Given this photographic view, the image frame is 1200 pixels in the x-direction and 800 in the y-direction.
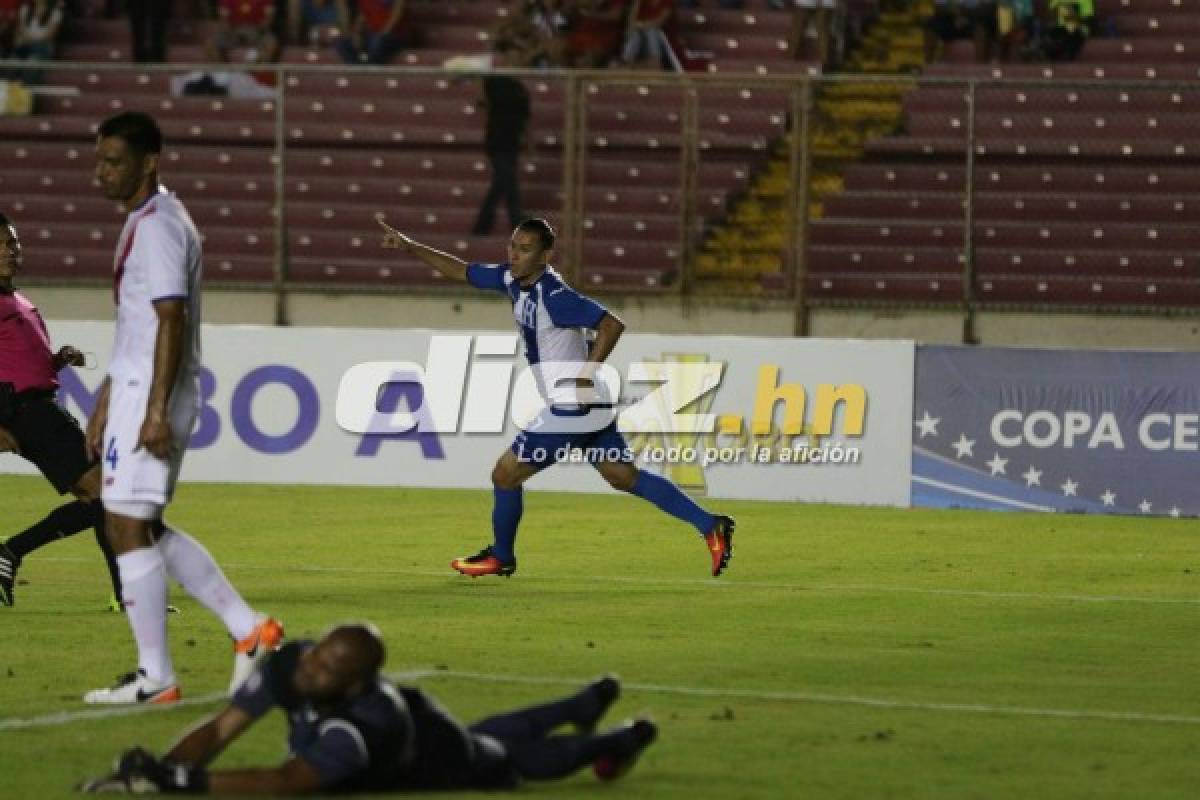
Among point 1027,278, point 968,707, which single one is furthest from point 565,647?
point 1027,278

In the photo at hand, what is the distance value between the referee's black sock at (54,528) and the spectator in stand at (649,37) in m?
13.7

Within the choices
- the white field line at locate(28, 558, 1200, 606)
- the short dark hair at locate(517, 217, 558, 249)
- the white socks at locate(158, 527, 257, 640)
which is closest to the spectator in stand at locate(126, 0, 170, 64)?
the white field line at locate(28, 558, 1200, 606)

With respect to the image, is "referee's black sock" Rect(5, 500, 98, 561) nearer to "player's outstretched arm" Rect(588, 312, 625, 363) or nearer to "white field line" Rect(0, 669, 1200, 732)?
"player's outstretched arm" Rect(588, 312, 625, 363)

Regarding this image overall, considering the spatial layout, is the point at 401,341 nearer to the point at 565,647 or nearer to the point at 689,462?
the point at 689,462

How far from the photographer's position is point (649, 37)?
88.3 ft

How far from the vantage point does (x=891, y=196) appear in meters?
24.2

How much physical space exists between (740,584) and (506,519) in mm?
1404

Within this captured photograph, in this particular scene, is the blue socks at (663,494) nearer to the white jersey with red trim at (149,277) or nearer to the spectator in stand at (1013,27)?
the white jersey with red trim at (149,277)

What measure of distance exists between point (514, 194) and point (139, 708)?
15.0 metres

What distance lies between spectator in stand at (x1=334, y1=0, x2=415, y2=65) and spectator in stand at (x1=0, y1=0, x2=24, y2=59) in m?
3.50

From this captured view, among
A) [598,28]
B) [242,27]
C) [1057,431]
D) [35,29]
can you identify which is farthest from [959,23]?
[35,29]

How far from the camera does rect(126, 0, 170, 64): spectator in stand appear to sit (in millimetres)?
28656

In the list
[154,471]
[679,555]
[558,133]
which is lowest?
[679,555]

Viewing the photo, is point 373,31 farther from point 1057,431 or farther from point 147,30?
point 1057,431
